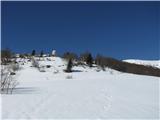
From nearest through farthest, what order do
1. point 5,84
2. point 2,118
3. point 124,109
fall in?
point 2,118 < point 124,109 < point 5,84

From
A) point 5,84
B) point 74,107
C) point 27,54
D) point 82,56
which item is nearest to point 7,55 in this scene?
point 27,54

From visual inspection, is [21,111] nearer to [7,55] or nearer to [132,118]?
[132,118]

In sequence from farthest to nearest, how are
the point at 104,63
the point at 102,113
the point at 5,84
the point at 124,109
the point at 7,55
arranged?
the point at 104,63 < the point at 7,55 < the point at 5,84 < the point at 124,109 < the point at 102,113

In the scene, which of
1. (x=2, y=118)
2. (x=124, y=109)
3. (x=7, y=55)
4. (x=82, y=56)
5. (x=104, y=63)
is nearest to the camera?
(x=2, y=118)

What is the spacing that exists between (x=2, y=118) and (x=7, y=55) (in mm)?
43712

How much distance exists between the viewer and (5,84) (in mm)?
12594

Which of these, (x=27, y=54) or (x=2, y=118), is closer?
(x=2, y=118)

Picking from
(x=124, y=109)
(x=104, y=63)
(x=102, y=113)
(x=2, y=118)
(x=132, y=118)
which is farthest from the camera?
(x=104, y=63)

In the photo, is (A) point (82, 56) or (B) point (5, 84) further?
(A) point (82, 56)

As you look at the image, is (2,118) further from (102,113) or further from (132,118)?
(132,118)

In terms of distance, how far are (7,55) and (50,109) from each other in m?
42.7

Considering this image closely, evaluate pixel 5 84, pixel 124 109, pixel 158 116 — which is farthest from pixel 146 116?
pixel 5 84

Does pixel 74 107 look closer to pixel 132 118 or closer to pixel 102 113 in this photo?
pixel 102 113

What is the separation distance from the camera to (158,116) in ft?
22.2
